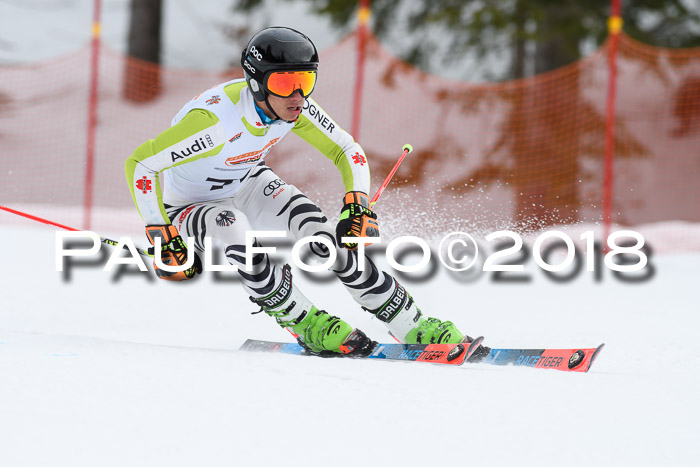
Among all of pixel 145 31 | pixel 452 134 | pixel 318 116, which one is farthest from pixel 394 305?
pixel 145 31

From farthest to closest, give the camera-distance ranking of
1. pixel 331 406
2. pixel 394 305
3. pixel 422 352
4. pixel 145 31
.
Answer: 1. pixel 145 31
2. pixel 394 305
3. pixel 422 352
4. pixel 331 406

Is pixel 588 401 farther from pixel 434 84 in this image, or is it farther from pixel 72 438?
pixel 434 84

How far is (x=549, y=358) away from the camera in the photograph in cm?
342

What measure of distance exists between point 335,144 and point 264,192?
1.44 feet

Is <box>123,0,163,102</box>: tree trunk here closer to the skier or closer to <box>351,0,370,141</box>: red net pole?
<box>351,0,370,141</box>: red net pole

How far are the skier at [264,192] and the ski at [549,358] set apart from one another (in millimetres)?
246

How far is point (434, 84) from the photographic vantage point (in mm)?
12758

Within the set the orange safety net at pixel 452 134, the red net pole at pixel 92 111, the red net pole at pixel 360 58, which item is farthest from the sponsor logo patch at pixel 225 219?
the red net pole at pixel 92 111

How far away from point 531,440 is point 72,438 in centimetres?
135

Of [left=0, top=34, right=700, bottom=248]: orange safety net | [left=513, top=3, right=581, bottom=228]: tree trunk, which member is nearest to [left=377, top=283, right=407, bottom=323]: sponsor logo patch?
[left=0, top=34, right=700, bottom=248]: orange safety net

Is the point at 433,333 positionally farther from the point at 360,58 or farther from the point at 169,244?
the point at 360,58

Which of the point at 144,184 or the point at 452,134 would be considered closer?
the point at 144,184

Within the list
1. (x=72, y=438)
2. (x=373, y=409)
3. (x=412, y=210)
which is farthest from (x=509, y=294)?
(x=72, y=438)

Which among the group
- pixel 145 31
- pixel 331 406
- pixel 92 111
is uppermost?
pixel 145 31
